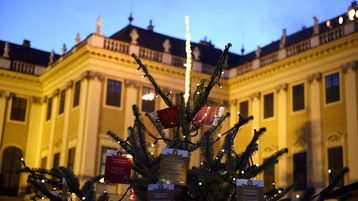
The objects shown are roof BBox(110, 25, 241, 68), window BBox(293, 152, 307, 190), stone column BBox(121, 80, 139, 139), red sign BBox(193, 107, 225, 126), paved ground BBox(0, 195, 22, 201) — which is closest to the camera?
red sign BBox(193, 107, 225, 126)

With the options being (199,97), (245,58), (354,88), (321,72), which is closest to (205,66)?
(245,58)

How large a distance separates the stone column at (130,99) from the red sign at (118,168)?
19056 mm

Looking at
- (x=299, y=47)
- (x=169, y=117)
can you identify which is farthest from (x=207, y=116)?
(x=299, y=47)

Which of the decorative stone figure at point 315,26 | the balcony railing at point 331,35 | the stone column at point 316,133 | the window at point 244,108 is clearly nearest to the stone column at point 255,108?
the window at point 244,108

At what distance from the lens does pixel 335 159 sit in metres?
22.9

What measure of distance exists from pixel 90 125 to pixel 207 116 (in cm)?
1815

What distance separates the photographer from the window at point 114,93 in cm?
2612

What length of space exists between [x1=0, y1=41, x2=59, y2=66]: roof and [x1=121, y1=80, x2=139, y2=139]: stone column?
25.4ft

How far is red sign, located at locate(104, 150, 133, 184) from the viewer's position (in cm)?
699

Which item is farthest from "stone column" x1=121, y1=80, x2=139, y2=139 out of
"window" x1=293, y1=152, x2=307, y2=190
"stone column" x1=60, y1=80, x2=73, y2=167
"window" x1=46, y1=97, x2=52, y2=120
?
"window" x1=293, y1=152, x2=307, y2=190

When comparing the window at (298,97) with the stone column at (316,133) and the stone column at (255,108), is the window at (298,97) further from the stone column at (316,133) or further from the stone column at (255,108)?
the stone column at (255,108)

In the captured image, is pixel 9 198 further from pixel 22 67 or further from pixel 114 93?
pixel 114 93

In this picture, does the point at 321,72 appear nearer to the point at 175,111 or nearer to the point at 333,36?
the point at 333,36

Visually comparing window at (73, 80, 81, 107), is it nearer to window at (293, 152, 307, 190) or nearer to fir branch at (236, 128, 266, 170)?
window at (293, 152, 307, 190)
